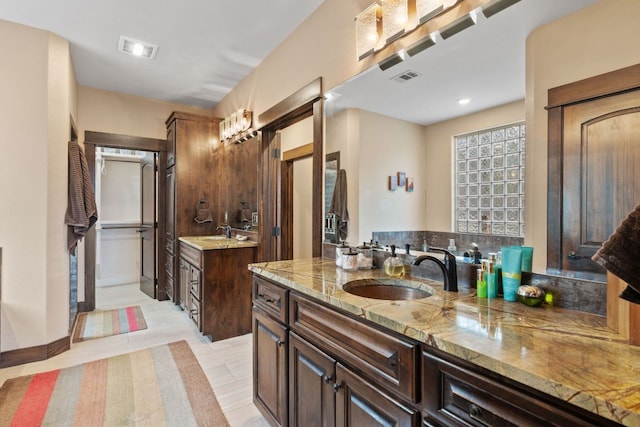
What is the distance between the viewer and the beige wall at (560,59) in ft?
3.18

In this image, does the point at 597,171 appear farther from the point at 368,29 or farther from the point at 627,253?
the point at 368,29

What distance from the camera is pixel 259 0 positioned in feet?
7.45

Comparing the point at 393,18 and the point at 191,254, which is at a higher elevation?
the point at 393,18

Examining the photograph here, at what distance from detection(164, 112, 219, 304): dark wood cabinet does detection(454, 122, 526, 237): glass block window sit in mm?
3364

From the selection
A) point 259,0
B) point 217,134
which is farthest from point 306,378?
point 217,134

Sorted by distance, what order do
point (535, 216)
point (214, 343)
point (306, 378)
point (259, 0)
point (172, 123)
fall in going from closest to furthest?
point (535, 216) → point (306, 378) → point (259, 0) → point (214, 343) → point (172, 123)

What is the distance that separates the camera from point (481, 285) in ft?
4.07

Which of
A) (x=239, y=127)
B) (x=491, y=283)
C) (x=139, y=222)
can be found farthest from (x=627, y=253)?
(x=139, y=222)

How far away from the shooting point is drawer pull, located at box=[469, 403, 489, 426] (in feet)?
2.46

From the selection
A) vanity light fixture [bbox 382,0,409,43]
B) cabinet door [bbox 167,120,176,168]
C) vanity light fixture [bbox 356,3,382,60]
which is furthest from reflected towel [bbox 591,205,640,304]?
cabinet door [bbox 167,120,176,168]

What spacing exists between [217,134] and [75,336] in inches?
106

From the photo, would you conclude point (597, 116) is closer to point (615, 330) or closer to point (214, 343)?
point (615, 330)

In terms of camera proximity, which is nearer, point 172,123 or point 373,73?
point 373,73

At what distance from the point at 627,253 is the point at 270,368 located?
1.58 m
